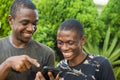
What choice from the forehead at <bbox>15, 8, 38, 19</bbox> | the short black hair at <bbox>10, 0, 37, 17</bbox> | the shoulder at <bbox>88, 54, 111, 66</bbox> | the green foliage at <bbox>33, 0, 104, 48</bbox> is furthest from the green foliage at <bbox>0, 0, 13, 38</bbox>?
the shoulder at <bbox>88, 54, 111, 66</bbox>

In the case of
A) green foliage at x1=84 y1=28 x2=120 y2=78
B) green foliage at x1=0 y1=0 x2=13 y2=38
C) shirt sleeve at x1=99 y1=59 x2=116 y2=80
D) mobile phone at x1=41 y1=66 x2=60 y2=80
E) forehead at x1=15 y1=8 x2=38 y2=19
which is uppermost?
forehead at x1=15 y1=8 x2=38 y2=19

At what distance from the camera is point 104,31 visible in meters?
8.69

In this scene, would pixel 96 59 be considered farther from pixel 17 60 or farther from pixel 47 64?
pixel 17 60

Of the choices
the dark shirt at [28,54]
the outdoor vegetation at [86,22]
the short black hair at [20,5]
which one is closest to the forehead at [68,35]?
the dark shirt at [28,54]

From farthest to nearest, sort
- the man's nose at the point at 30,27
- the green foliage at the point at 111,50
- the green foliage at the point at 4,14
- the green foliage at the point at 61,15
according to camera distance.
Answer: the green foliage at the point at 4,14, the green foliage at the point at 111,50, the green foliage at the point at 61,15, the man's nose at the point at 30,27

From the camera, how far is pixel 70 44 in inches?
145

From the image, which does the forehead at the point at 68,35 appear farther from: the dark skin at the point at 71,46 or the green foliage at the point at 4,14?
the green foliage at the point at 4,14

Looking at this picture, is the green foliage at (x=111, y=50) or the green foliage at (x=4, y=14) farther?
the green foliage at (x=4, y=14)

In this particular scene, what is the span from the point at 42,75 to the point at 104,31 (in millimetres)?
5483

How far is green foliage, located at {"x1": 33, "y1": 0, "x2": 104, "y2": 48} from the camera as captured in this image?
25.8 feet

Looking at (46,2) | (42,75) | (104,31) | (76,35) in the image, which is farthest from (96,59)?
(104,31)

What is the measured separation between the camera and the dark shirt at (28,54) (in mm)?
3650

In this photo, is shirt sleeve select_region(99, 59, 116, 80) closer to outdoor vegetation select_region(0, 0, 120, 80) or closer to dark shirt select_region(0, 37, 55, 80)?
dark shirt select_region(0, 37, 55, 80)

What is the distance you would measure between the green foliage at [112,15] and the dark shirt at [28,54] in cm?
498
